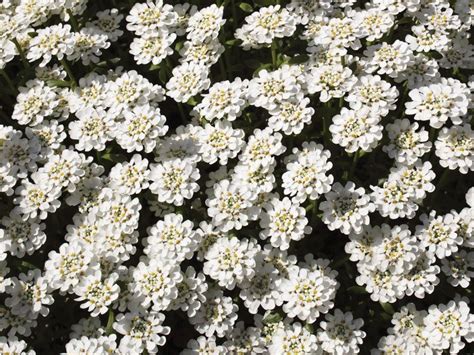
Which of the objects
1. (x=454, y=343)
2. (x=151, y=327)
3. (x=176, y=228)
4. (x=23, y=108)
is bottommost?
(x=454, y=343)

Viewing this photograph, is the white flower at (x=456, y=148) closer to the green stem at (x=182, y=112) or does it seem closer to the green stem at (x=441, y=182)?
the green stem at (x=441, y=182)

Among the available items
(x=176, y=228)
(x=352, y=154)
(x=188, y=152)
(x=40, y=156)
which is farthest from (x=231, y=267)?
(x=40, y=156)

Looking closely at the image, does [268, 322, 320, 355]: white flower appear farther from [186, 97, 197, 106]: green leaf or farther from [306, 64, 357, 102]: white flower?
[186, 97, 197, 106]: green leaf

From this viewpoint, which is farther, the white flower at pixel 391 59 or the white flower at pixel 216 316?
the white flower at pixel 391 59

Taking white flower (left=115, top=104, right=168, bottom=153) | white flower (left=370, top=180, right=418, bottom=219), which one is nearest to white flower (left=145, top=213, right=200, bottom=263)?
white flower (left=115, top=104, right=168, bottom=153)

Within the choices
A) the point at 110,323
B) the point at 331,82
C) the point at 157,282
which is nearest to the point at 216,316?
the point at 157,282

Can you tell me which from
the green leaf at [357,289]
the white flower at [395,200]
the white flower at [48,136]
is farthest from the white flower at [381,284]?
the white flower at [48,136]

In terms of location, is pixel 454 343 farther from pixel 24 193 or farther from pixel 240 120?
pixel 24 193
